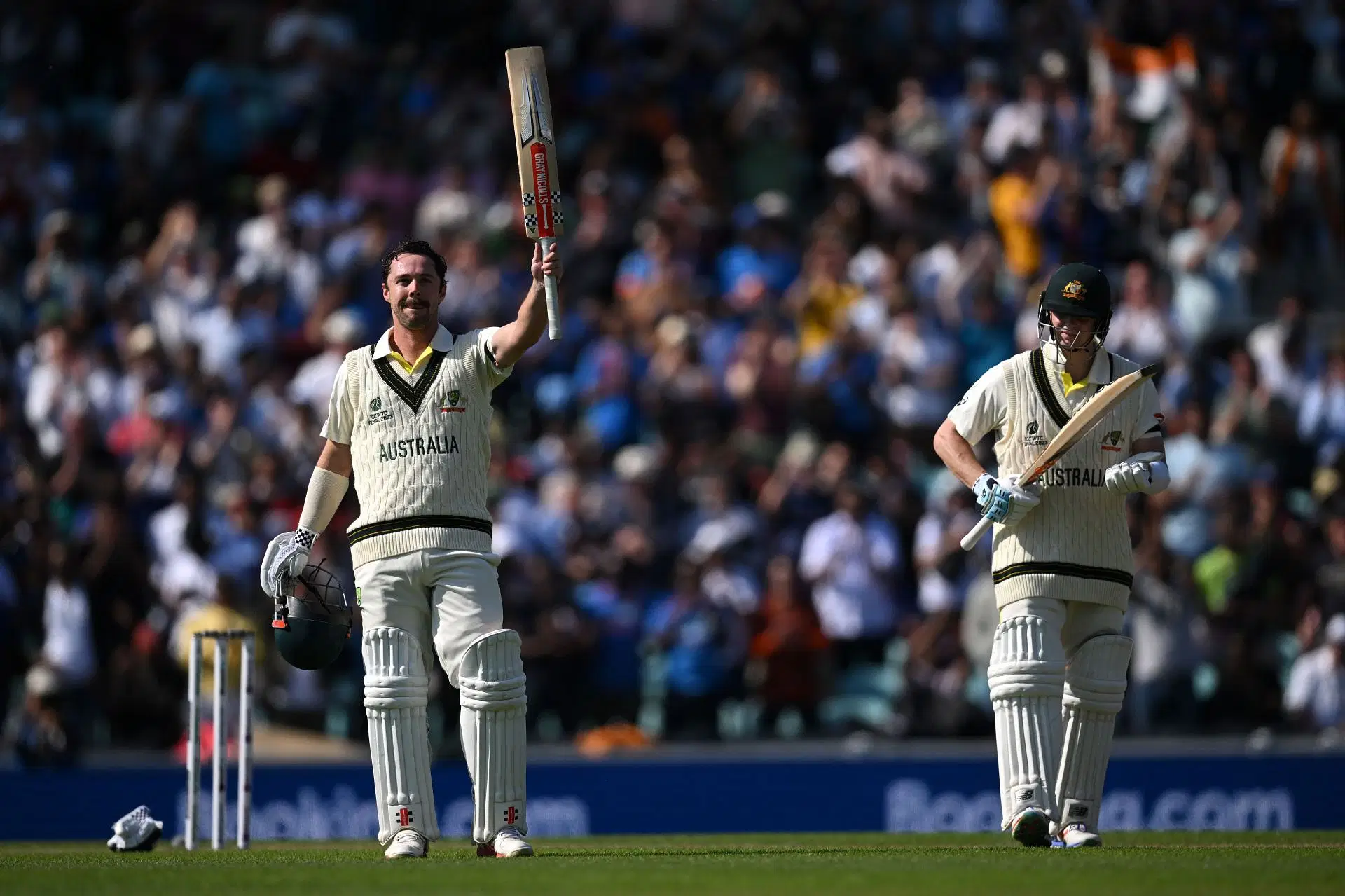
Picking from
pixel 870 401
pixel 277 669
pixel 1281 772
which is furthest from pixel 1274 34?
pixel 277 669

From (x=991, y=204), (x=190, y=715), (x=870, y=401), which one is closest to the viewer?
(x=190, y=715)

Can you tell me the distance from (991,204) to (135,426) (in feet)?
22.8

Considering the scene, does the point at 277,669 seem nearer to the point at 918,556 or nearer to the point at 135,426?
the point at 135,426

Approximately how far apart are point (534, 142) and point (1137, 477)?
283 cm

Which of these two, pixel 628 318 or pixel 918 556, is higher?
pixel 628 318

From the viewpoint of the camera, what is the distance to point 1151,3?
1870 centimetres

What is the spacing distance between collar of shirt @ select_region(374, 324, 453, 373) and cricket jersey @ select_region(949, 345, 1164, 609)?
6.95 ft

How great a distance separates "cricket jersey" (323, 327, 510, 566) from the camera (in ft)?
Result: 27.6

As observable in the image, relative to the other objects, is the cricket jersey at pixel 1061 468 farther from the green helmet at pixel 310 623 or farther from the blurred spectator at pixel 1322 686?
the blurred spectator at pixel 1322 686

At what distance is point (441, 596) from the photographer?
8391 mm

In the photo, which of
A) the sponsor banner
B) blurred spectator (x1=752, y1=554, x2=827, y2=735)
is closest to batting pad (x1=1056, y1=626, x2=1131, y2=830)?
the sponsor banner

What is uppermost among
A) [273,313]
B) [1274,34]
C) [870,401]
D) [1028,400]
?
[1274,34]

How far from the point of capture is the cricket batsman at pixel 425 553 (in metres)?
8.27

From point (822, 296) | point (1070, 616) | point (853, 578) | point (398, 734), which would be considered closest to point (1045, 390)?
point (1070, 616)
